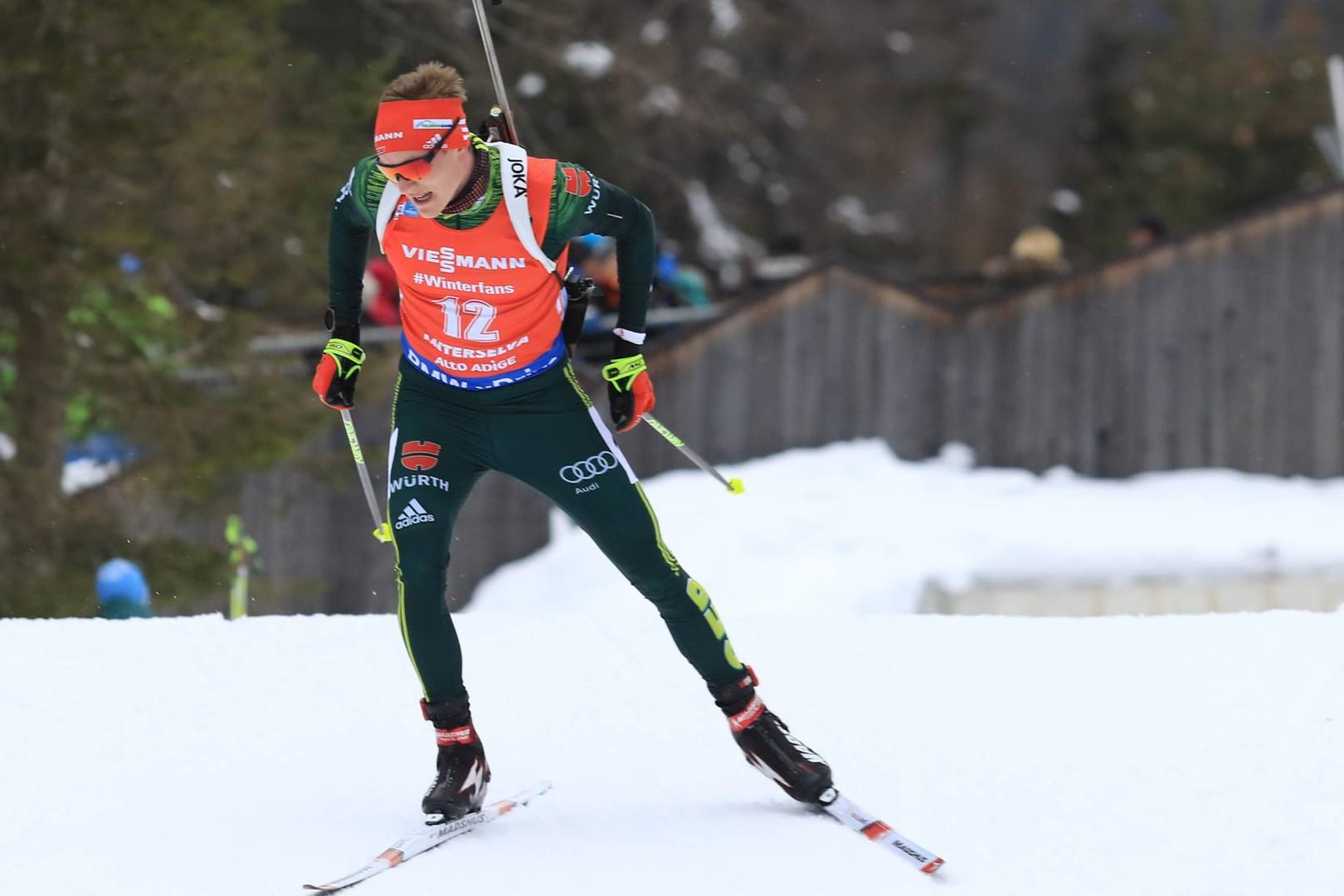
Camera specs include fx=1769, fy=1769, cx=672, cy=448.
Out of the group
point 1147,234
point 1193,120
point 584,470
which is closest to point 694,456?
point 584,470

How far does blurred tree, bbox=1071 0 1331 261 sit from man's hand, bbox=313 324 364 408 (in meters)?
31.3

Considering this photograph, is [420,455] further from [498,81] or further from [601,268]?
[601,268]

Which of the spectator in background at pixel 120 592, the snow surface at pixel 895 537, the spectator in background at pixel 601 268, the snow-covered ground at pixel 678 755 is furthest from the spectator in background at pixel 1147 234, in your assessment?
the spectator in background at pixel 120 592

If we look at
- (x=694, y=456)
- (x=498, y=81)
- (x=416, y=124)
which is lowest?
(x=694, y=456)

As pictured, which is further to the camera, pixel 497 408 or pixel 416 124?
pixel 497 408

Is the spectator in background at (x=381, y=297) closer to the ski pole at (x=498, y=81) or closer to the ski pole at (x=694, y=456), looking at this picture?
the ski pole at (x=498, y=81)

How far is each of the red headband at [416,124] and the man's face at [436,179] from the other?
2cm

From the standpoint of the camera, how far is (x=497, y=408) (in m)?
4.32

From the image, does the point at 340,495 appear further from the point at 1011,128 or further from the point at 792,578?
the point at 1011,128

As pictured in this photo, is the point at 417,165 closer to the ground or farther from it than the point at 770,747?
farther from it

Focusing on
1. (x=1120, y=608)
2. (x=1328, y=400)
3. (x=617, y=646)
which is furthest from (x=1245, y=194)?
(x=617, y=646)

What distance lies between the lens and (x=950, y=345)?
14.4 metres

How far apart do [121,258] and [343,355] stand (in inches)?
336

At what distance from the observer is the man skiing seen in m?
4.20
